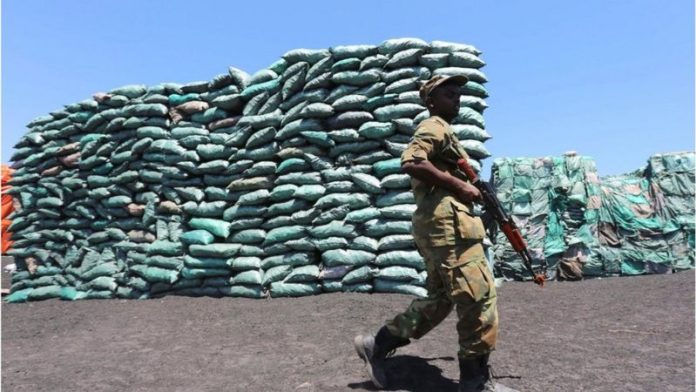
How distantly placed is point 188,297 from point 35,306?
2.04 meters

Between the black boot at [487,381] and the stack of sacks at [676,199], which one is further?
the stack of sacks at [676,199]

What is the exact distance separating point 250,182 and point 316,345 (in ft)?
7.64

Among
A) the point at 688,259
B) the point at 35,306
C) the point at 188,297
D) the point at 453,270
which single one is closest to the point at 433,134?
the point at 453,270

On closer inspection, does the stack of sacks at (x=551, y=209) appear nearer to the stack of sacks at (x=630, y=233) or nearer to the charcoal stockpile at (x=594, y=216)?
the charcoal stockpile at (x=594, y=216)

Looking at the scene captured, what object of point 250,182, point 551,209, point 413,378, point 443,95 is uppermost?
point 443,95

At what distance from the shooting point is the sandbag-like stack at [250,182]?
464 cm

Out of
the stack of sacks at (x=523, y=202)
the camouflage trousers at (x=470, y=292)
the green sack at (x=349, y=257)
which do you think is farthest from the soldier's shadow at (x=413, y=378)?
the stack of sacks at (x=523, y=202)

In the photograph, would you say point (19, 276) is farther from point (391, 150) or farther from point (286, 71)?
point (391, 150)

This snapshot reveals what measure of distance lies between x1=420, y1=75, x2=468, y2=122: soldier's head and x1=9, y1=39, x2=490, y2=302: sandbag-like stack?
2180 mm

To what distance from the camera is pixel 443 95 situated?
233 cm

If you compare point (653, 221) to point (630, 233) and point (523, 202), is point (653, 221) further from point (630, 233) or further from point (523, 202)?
point (523, 202)

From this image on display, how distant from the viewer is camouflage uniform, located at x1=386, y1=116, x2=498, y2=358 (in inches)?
80.4

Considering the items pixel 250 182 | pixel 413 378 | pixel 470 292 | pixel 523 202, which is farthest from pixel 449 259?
pixel 523 202

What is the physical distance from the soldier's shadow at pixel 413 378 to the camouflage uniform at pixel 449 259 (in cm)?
28
